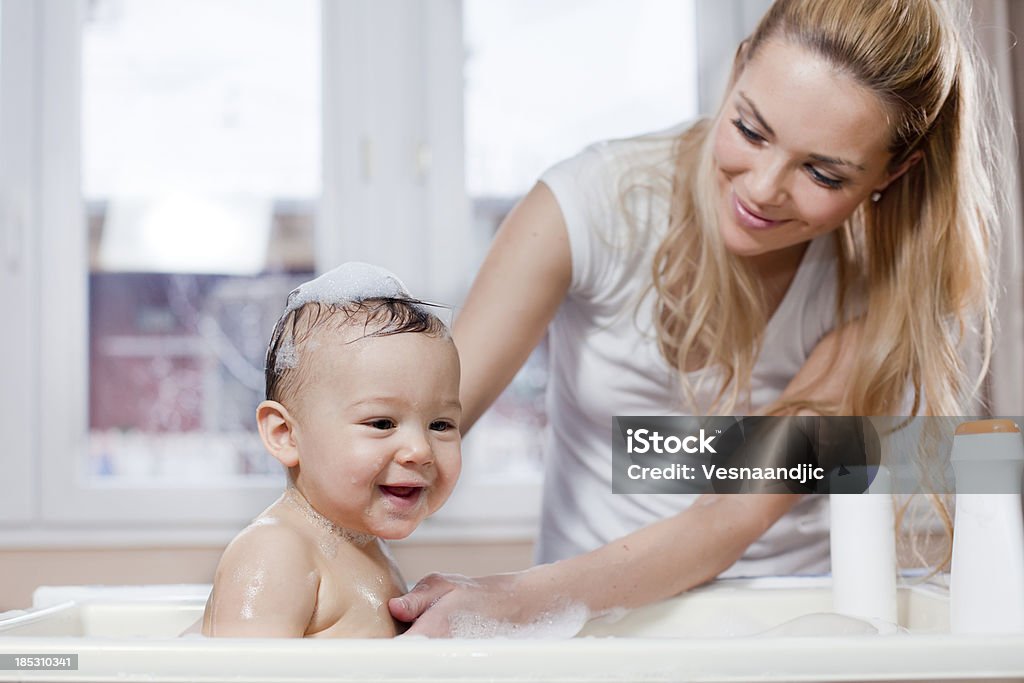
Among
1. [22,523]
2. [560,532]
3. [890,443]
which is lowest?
[22,523]

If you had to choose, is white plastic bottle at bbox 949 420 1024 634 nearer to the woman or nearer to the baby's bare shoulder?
the woman

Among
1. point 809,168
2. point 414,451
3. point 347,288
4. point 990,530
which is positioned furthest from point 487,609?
point 809,168

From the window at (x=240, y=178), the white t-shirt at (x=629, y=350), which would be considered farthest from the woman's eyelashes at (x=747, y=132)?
the window at (x=240, y=178)

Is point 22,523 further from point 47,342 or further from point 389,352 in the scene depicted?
point 389,352

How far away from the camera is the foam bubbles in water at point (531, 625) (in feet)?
2.36

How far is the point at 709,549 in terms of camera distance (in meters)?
0.92

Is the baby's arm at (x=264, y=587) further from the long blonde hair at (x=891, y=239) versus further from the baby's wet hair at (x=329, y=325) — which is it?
the long blonde hair at (x=891, y=239)

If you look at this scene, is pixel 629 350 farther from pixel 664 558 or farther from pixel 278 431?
pixel 278 431

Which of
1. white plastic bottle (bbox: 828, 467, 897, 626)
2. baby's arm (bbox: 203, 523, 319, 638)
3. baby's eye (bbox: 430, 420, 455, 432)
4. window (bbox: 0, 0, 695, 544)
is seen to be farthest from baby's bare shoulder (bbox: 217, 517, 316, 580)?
window (bbox: 0, 0, 695, 544)

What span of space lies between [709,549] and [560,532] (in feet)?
0.84

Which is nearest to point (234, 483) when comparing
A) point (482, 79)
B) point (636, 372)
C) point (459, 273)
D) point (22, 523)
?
point (22, 523)

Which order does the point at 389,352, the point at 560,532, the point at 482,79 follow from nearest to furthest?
1. the point at 389,352
2. the point at 560,532
3. the point at 482,79

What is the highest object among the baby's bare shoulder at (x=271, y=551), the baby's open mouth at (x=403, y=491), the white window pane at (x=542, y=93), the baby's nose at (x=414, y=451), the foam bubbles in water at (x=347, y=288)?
the white window pane at (x=542, y=93)

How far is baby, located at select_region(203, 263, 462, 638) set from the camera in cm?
66
